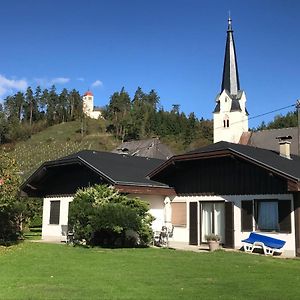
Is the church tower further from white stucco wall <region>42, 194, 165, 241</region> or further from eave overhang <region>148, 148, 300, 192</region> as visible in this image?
eave overhang <region>148, 148, 300, 192</region>

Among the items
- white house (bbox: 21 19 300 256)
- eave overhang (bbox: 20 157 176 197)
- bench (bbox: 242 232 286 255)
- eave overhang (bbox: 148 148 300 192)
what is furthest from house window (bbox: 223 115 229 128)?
bench (bbox: 242 232 286 255)

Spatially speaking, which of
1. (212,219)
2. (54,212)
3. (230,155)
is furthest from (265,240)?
(54,212)

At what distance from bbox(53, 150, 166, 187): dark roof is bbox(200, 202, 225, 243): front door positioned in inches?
86.7

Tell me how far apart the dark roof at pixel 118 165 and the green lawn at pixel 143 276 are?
15.3 ft

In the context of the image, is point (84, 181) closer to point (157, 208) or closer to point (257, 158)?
point (157, 208)

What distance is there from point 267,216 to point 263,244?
1147mm

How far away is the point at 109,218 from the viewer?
16656 mm

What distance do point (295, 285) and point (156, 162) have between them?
15927 mm

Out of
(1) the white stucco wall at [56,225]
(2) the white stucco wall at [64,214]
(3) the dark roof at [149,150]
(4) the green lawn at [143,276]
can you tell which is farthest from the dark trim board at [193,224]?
(3) the dark roof at [149,150]

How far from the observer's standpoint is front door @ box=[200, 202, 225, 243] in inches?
717

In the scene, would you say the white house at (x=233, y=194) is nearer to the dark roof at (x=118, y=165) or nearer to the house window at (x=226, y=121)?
the dark roof at (x=118, y=165)

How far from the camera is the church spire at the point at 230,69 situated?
184 feet

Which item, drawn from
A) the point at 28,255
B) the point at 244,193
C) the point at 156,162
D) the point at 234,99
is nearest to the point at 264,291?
the point at 28,255

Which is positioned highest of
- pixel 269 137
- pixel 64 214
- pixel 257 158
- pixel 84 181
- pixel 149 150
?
pixel 269 137
